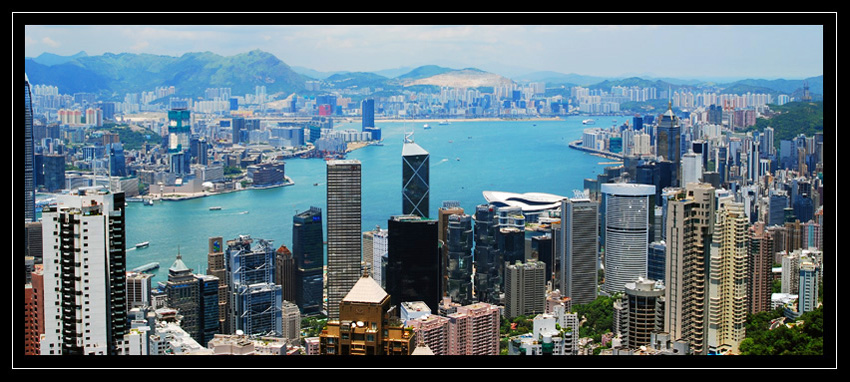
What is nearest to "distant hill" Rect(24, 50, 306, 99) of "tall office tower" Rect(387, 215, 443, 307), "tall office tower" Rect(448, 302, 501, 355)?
"tall office tower" Rect(387, 215, 443, 307)

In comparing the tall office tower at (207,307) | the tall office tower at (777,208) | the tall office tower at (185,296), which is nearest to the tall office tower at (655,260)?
the tall office tower at (777,208)

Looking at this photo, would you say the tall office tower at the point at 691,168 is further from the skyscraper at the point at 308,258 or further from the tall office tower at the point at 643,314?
the tall office tower at the point at 643,314

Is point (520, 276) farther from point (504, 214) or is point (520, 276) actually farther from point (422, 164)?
point (422, 164)

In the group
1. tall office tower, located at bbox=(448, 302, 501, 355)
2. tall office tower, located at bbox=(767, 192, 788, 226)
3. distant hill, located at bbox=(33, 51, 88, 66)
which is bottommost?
tall office tower, located at bbox=(448, 302, 501, 355)

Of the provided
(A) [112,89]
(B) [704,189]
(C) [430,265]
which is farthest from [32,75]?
(B) [704,189]

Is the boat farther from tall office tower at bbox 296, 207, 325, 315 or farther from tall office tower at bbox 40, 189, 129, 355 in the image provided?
tall office tower at bbox 40, 189, 129, 355

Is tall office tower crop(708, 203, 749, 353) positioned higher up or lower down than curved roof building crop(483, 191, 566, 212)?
lower down

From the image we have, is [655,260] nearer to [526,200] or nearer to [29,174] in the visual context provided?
[526,200]
